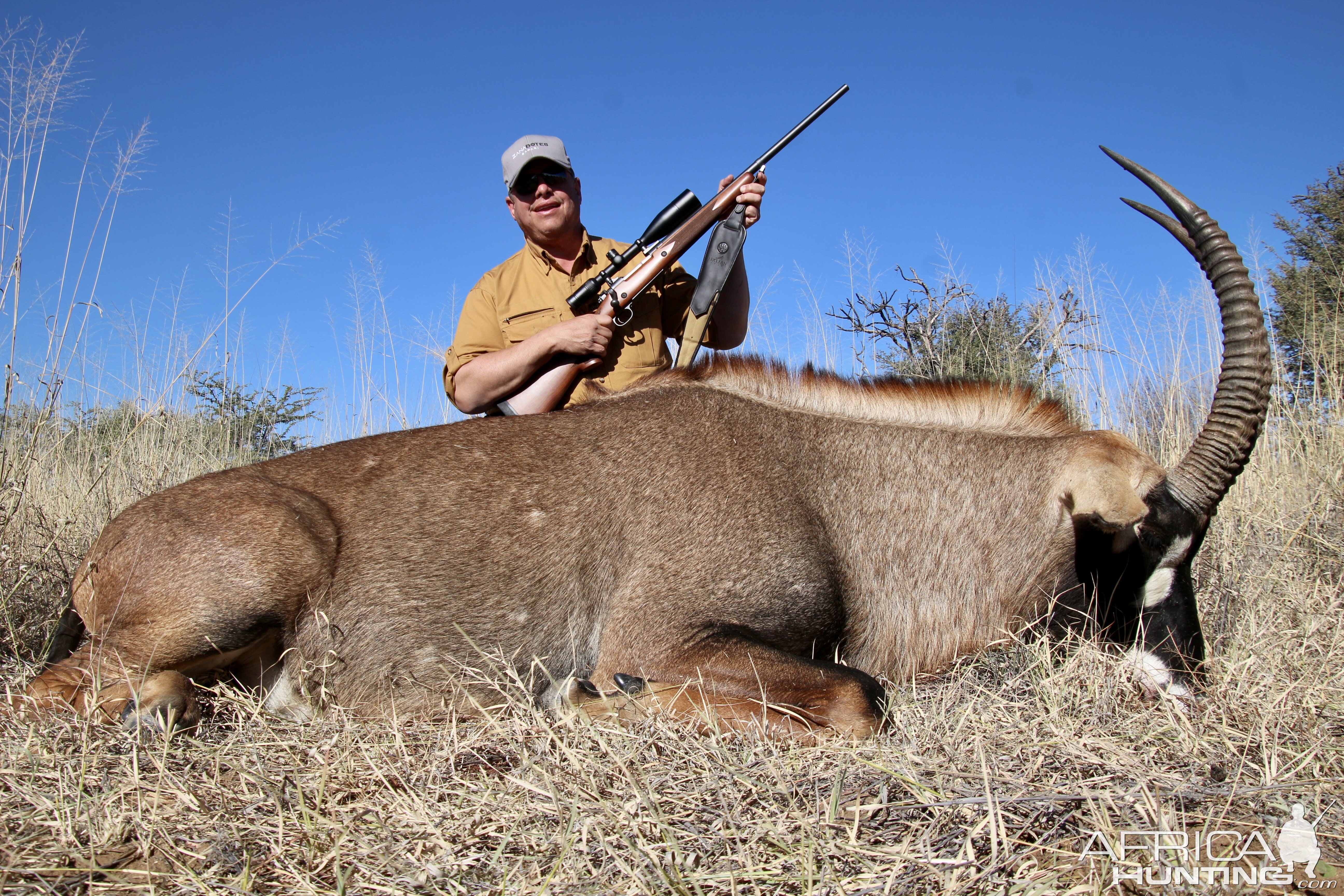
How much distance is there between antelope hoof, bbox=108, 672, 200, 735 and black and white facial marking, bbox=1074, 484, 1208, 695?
11.8 feet

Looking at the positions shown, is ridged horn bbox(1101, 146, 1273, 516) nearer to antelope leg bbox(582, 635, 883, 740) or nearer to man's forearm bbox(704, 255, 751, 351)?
antelope leg bbox(582, 635, 883, 740)

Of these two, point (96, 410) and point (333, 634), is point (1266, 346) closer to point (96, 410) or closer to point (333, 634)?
point (333, 634)

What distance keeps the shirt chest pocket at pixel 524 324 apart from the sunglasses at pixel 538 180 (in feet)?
2.89

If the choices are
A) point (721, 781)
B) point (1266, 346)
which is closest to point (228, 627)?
point (721, 781)

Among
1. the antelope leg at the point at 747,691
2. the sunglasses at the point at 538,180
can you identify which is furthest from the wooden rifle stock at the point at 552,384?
the antelope leg at the point at 747,691

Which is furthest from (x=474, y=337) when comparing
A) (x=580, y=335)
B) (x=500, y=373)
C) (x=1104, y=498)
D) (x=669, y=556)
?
(x=1104, y=498)

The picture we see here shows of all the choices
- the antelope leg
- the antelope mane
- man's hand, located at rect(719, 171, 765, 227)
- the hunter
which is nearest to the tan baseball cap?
the hunter

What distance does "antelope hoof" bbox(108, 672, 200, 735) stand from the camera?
112 inches

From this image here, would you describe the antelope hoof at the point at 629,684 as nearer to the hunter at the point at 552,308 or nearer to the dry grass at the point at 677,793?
the dry grass at the point at 677,793

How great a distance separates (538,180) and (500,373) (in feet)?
5.28

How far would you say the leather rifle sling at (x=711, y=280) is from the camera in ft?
17.2

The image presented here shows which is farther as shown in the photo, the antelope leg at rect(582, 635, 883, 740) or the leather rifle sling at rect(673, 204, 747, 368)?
the leather rifle sling at rect(673, 204, 747, 368)

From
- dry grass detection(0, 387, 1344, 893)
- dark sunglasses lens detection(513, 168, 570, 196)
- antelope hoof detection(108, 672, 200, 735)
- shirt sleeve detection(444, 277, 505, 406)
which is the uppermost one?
dark sunglasses lens detection(513, 168, 570, 196)

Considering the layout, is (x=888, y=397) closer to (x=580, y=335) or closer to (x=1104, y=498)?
(x=1104, y=498)
